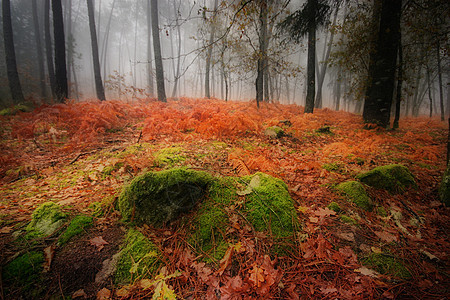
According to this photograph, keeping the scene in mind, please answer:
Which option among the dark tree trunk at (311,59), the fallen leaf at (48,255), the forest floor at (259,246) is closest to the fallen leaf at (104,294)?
the forest floor at (259,246)

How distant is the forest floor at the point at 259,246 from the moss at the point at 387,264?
1cm

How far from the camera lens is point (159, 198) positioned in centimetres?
196

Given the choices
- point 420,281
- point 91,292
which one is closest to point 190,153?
point 91,292

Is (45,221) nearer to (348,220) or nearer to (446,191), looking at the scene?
(348,220)

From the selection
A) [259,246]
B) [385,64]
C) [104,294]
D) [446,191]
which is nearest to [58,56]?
[104,294]

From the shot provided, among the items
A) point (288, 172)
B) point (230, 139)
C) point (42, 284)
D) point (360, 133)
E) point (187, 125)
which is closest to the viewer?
point (42, 284)

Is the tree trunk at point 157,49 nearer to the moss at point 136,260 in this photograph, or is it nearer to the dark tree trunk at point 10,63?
the dark tree trunk at point 10,63

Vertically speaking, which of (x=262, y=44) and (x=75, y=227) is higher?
(x=262, y=44)

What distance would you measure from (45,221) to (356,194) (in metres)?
3.67

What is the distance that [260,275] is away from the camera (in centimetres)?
141

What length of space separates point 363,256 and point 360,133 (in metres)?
5.26

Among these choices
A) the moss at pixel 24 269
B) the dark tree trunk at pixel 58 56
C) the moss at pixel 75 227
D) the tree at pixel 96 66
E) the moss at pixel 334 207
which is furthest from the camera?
the tree at pixel 96 66

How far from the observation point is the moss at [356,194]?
7.20 feet

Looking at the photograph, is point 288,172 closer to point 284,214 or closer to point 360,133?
point 284,214
